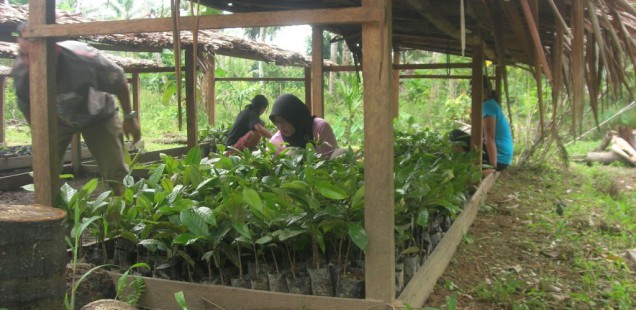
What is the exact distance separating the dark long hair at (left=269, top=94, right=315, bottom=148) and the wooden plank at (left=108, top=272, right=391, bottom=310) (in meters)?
2.74

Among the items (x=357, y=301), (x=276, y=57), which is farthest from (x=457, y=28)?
(x=276, y=57)

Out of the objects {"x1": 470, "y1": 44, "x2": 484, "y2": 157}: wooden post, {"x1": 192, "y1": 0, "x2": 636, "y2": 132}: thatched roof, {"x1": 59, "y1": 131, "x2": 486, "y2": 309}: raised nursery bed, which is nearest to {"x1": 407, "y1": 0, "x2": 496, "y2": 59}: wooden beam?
{"x1": 192, "y1": 0, "x2": 636, "y2": 132}: thatched roof

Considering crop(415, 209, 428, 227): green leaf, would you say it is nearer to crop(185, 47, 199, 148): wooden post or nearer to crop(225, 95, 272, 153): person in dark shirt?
crop(185, 47, 199, 148): wooden post

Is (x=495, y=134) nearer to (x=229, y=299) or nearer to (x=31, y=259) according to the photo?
(x=229, y=299)

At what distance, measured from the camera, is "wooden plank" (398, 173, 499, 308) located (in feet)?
9.65

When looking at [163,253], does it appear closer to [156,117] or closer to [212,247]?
[212,247]

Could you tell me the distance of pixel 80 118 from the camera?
4516mm

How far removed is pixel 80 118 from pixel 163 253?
6.38 ft

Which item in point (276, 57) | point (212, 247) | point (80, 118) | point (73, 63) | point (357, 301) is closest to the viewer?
point (357, 301)

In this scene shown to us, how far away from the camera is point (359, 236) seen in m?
2.50

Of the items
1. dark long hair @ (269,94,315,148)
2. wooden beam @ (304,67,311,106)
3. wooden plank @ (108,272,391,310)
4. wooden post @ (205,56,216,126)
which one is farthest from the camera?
wooden post @ (205,56,216,126)

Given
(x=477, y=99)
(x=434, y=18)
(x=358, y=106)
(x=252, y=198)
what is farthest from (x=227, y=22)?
(x=358, y=106)

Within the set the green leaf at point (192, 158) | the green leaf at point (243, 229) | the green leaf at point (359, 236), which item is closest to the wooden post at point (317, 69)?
the green leaf at point (192, 158)

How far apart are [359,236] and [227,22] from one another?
1.11m
